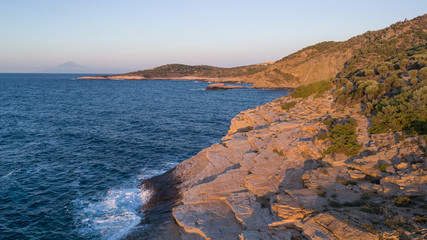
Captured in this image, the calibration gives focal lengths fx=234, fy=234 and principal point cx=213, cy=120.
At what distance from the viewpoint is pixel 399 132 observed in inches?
629

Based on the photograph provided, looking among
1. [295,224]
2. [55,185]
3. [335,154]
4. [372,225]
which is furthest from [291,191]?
[55,185]

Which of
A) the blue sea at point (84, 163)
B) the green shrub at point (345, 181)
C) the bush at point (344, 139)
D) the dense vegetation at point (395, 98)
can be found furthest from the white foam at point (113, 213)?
the dense vegetation at point (395, 98)

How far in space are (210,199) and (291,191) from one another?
575cm

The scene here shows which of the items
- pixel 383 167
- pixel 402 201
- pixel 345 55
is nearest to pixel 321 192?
pixel 402 201

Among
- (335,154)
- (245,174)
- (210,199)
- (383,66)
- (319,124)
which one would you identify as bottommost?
(210,199)

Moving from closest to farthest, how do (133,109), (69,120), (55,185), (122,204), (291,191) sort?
(291,191), (122,204), (55,185), (69,120), (133,109)

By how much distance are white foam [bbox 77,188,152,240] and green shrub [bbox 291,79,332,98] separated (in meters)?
25.5

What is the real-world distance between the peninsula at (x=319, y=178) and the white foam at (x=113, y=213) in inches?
38.2

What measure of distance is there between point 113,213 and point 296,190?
14067 millimetres

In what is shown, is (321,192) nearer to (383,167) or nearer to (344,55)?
(383,167)

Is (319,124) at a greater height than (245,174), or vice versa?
(319,124)

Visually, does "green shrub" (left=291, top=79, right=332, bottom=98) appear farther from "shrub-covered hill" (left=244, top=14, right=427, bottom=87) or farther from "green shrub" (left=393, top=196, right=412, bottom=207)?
"green shrub" (left=393, top=196, right=412, bottom=207)

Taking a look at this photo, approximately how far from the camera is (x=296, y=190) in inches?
533

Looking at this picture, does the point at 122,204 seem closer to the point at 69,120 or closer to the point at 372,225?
the point at 372,225
